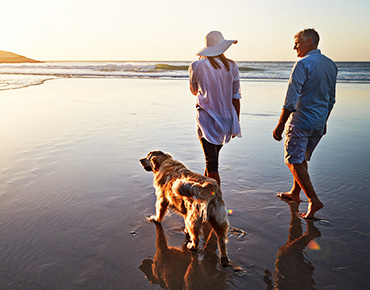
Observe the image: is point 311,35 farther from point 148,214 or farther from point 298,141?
point 148,214

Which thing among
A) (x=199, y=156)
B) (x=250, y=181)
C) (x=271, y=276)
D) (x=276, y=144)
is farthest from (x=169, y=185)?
(x=276, y=144)

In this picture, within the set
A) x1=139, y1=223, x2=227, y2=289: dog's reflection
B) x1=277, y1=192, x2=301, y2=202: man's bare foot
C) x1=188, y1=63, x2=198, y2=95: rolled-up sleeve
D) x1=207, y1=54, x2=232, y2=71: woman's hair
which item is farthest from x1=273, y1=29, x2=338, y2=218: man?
x1=139, y1=223, x2=227, y2=289: dog's reflection

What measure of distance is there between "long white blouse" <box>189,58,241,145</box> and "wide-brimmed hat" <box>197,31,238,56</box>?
0.36 feet

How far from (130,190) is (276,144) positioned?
3803mm

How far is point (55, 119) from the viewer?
8812mm

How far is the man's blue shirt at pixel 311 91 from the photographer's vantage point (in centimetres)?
347

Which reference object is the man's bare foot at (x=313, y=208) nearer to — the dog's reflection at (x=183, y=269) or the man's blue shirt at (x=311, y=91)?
the man's blue shirt at (x=311, y=91)

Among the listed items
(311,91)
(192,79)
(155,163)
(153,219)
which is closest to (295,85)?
(311,91)

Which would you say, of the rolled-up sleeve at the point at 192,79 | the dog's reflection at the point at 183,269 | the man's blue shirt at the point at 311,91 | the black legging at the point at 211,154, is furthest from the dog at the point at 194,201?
the man's blue shirt at the point at 311,91

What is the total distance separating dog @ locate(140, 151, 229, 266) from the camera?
2771 millimetres

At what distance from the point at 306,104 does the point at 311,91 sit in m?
0.16

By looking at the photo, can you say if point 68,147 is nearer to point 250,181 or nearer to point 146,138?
point 146,138

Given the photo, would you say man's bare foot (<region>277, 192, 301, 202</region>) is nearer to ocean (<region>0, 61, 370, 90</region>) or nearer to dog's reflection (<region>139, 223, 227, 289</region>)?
dog's reflection (<region>139, 223, 227, 289</region>)

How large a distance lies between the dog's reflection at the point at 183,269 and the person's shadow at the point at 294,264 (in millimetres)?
474
